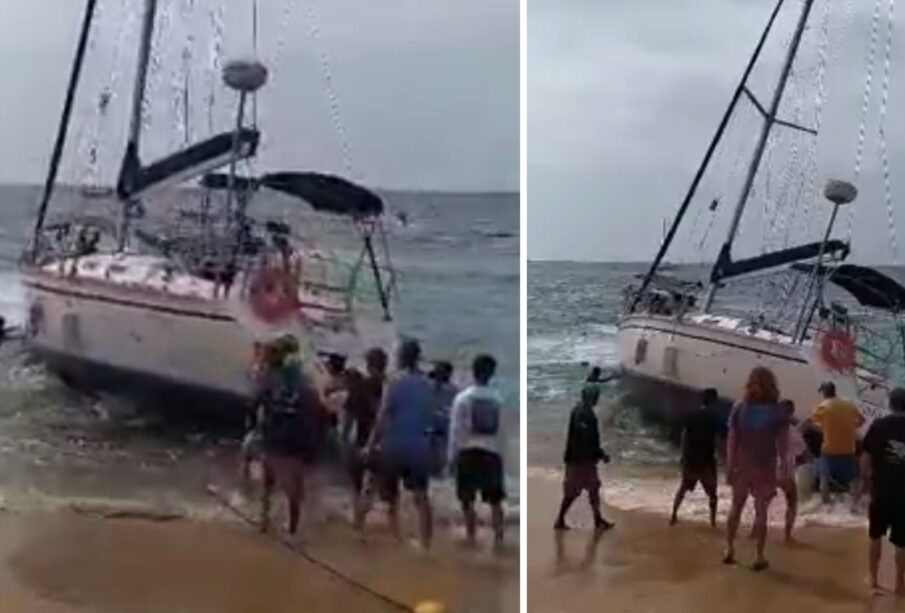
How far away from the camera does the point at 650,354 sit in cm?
417

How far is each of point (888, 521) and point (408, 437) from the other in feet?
4.23

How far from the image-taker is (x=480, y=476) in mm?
4043

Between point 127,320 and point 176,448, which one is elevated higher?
point 127,320

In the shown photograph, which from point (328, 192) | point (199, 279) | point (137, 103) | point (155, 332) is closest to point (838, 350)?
point (328, 192)

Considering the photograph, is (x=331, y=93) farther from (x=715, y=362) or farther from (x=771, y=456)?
(x=771, y=456)

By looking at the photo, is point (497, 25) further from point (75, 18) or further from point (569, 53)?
point (75, 18)

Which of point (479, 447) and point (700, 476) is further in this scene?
point (700, 476)

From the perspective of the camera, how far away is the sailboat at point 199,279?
12.8ft

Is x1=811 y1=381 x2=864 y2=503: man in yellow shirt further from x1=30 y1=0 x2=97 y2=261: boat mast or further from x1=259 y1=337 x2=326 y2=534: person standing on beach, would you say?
x1=30 y1=0 x2=97 y2=261: boat mast

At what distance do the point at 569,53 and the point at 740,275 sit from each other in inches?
29.6

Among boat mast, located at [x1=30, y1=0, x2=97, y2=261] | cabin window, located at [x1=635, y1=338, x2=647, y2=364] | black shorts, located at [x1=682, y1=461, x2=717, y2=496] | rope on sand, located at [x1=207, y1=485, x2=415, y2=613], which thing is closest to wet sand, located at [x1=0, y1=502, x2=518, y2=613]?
rope on sand, located at [x1=207, y1=485, x2=415, y2=613]

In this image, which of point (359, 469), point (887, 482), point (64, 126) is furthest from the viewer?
point (887, 482)

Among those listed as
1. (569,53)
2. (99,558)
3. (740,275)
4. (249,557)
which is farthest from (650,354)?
(99,558)

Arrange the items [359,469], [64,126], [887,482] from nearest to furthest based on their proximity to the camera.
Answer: [64,126], [359,469], [887,482]
